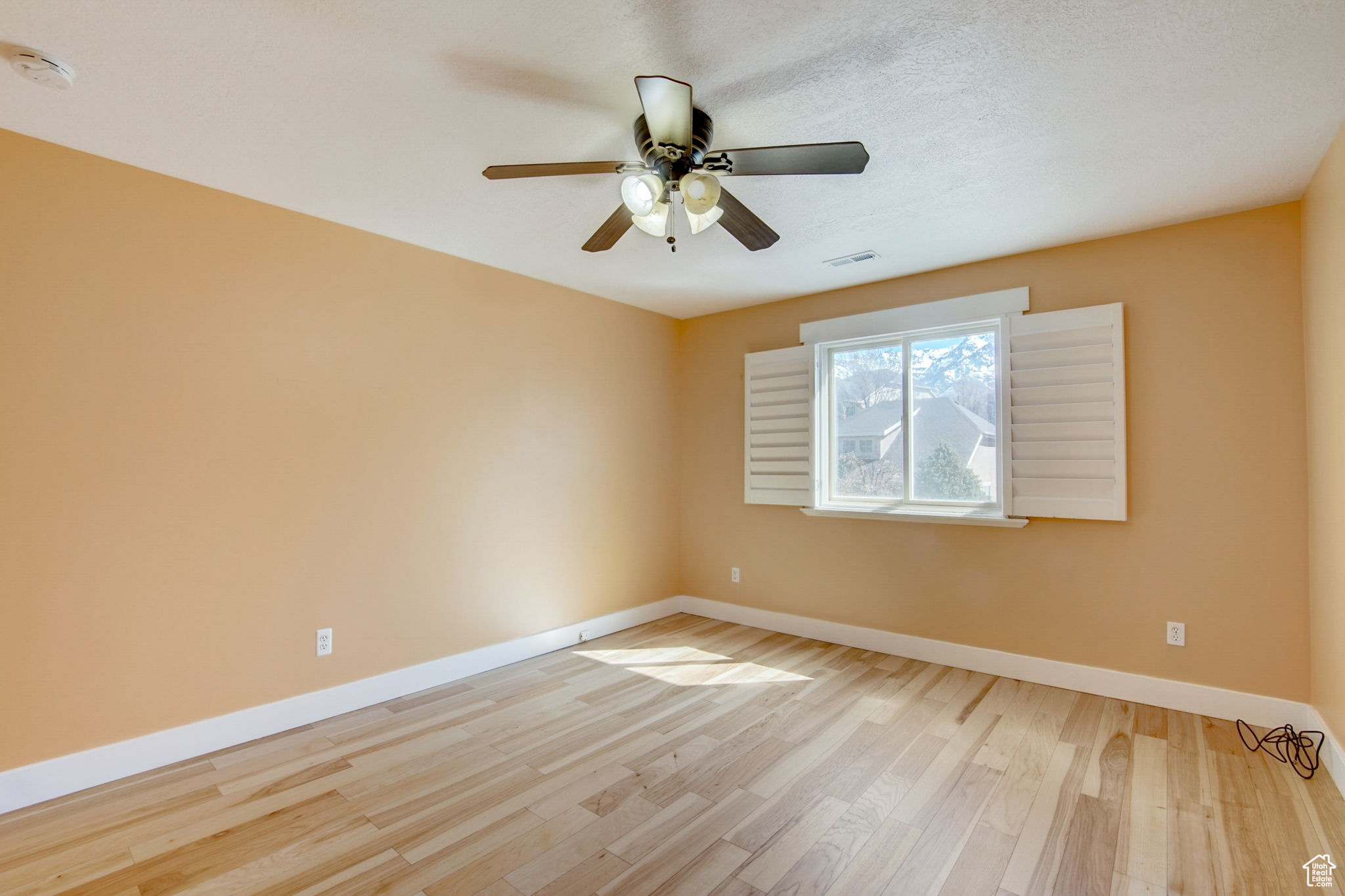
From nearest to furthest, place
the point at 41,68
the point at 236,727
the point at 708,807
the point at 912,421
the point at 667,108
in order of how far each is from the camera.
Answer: the point at 667,108
the point at 41,68
the point at 708,807
the point at 236,727
the point at 912,421

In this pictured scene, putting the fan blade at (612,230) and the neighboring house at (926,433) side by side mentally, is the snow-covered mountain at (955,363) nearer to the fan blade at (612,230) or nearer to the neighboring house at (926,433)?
the neighboring house at (926,433)

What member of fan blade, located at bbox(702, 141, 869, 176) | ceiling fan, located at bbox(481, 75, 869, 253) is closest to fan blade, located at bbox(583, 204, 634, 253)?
ceiling fan, located at bbox(481, 75, 869, 253)

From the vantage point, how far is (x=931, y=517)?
11.4 ft

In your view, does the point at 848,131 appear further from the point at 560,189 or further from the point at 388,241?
the point at 388,241

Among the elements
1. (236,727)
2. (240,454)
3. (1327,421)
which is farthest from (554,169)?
(1327,421)

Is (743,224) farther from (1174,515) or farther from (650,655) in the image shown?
(650,655)

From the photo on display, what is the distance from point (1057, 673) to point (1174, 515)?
1.00 m

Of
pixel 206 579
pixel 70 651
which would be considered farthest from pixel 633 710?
pixel 70 651

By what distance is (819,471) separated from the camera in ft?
13.3

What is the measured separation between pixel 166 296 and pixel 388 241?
1.01 m

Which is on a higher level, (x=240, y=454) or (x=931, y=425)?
(x=931, y=425)

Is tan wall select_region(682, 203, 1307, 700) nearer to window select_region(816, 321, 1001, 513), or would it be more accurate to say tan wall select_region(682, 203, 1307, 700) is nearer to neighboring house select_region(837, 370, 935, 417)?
window select_region(816, 321, 1001, 513)

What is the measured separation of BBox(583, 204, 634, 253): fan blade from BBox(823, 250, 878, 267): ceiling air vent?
1.58 m

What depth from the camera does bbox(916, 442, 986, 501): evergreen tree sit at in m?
3.47
